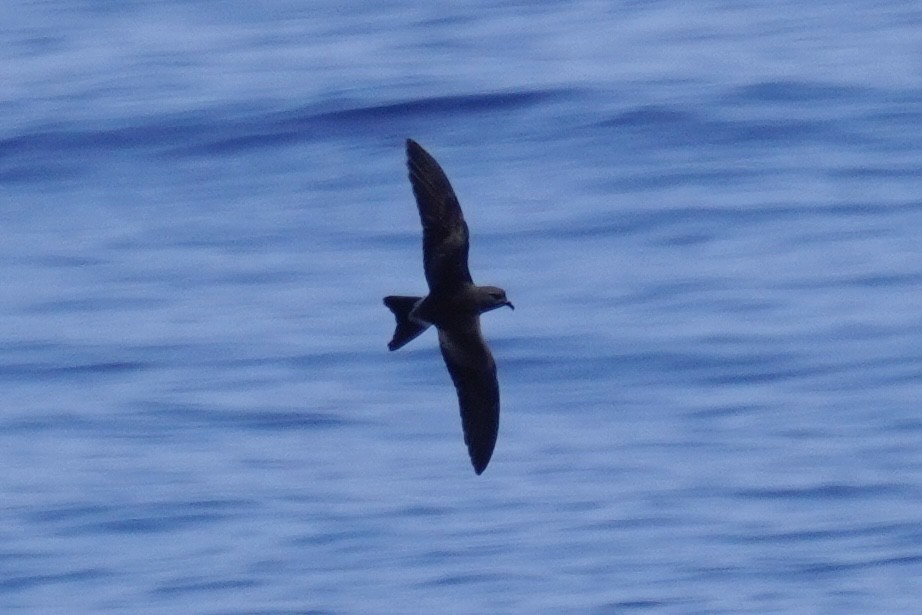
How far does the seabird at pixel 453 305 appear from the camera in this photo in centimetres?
603

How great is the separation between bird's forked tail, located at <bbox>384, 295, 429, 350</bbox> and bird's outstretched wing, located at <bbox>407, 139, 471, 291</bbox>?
0.08m

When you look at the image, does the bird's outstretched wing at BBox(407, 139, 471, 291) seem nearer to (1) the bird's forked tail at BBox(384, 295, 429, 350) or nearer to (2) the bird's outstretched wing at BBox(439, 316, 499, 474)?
(1) the bird's forked tail at BBox(384, 295, 429, 350)

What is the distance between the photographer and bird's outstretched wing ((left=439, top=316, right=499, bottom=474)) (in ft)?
20.8

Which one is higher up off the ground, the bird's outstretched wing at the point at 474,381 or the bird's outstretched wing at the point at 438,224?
the bird's outstretched wing at the point at 438,224

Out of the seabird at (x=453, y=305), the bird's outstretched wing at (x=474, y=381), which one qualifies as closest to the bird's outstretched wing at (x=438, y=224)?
the seabird at (x=453, y=305)

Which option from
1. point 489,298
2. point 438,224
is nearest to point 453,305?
point 489,298

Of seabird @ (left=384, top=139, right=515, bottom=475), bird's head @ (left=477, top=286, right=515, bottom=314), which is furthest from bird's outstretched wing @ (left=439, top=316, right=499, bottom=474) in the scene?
bird's head @ (left=477, top=286, right=515, bottom=314)

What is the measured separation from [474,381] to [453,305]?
43cm

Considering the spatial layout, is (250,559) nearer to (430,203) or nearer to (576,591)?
(576,591)

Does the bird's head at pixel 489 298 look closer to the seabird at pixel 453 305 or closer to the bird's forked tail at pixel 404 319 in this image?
the seabird at pixel 453 305

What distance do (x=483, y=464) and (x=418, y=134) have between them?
244 inches

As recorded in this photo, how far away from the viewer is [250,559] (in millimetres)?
8172

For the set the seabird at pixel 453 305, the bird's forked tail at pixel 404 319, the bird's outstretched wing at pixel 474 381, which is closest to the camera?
the bird's forked tail at pixel 404 319

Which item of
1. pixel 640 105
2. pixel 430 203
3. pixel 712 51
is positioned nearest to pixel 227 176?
pixel 640 105
